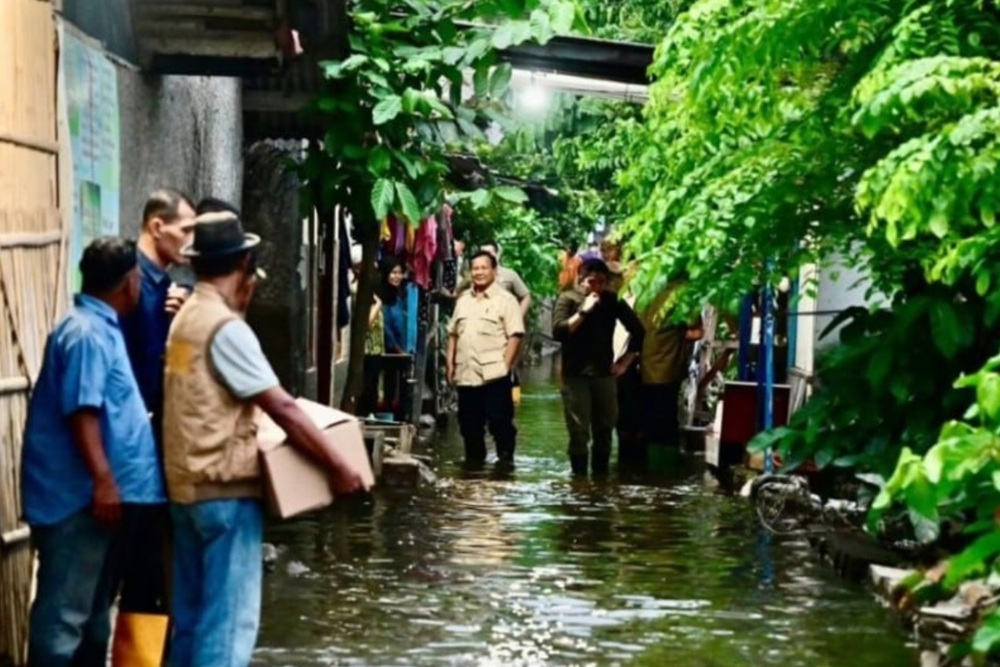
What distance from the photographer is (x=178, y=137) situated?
1223 centimetres

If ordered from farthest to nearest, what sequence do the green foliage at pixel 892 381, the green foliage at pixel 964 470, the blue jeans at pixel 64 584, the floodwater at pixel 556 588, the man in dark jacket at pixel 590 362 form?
1. the man in dark jacket at pixel 590 362
2. the green foliage at pixel 892 381
3. the floodwater at pixel 556 588
4. the blue jeans at pixel 64 584
5. the green foliage at pixel 964 470

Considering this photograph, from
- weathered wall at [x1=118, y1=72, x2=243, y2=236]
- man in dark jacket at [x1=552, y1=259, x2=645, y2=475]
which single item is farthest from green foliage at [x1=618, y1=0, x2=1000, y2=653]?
man in dark jacket at [x1=552, y1=259, x2=645, y2=475]

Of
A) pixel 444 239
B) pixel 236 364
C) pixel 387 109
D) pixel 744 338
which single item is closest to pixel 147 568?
pixel 236 364

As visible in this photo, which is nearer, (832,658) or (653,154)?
(832,658)

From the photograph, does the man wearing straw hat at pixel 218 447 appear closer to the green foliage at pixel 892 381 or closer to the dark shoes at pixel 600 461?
the green foliage at pixel 892 381

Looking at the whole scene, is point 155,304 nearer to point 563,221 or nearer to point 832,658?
point 832,658

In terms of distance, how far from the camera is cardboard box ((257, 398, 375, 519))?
628cm

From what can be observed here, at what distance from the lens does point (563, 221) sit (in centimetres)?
3800

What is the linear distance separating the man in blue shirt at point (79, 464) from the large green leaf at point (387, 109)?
5.13 metres

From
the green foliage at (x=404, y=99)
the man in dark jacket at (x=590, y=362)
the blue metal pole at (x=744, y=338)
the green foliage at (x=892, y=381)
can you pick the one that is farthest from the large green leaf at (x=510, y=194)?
the man in dark jacket at (x=590, y=362)

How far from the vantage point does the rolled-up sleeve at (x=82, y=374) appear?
20.6 ft

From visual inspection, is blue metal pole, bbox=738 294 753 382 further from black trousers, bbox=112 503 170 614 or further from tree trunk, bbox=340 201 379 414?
black trousers, bbox=112 503 170 614

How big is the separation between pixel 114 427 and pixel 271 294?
10.1 m

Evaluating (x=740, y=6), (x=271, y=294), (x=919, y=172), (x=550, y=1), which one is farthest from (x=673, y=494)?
(x=919, y=172)
